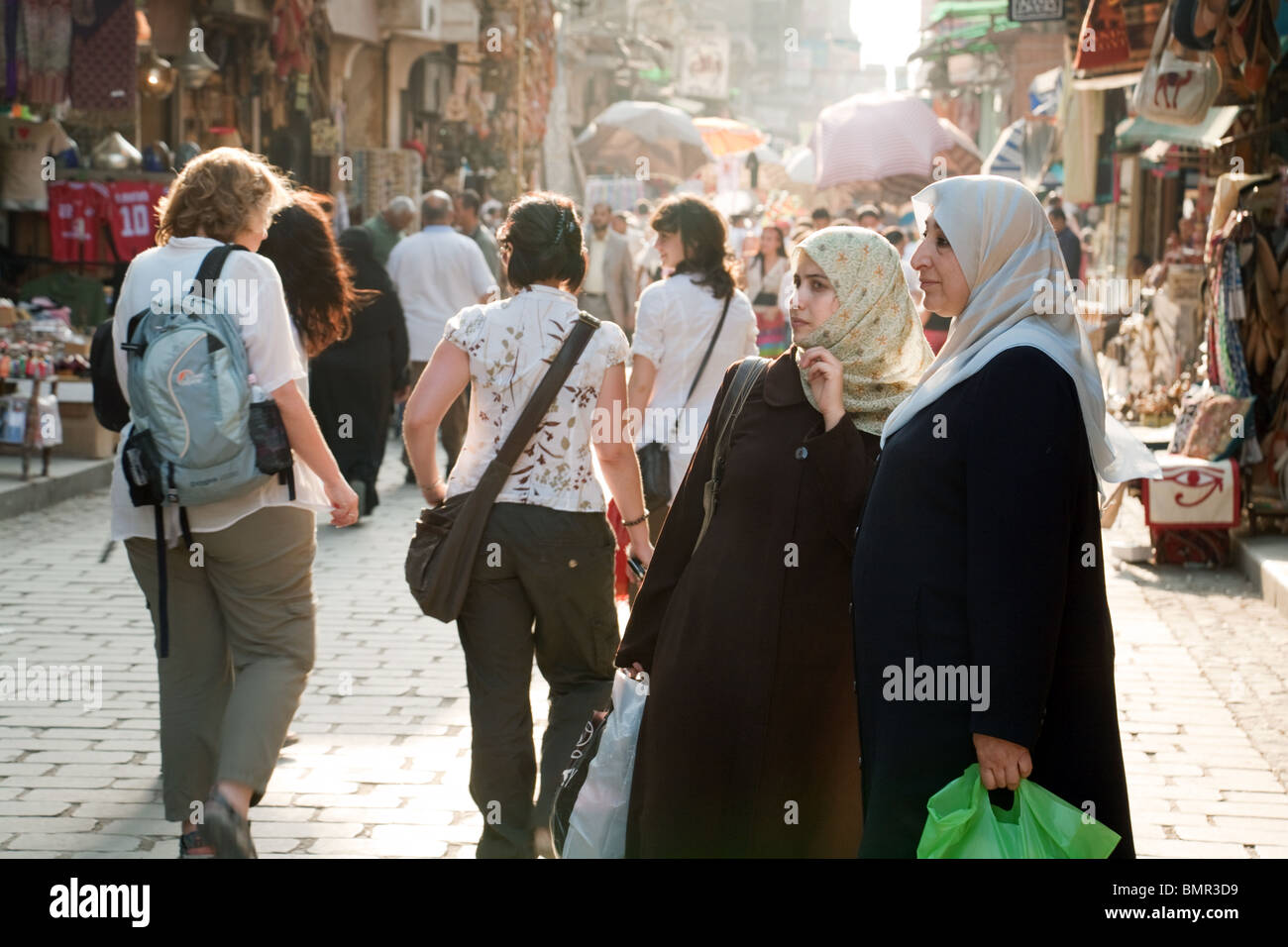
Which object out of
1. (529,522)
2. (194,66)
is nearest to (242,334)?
(529,522)

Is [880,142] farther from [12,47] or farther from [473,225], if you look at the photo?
[12,47]

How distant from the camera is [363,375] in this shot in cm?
1058

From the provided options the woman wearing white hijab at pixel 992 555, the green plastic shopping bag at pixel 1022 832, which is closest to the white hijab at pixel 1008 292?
the woman wearing white hijab at pixel 992 555

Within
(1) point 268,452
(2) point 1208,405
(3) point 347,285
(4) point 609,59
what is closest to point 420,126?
(2) point 1208,405

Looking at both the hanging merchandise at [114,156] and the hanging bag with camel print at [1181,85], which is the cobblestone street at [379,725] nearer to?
the hanging bag with camel print at [1181,85]

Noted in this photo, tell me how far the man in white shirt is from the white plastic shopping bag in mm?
8470

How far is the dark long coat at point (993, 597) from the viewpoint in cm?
312

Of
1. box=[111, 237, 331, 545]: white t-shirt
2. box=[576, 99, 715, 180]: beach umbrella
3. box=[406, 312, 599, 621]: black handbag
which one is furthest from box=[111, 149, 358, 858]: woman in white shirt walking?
box=[576, 99, 715, 180]: beach umbrella

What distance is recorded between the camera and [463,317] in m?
4.73

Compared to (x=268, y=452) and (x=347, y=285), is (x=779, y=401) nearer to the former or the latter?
(x=268, y=452)

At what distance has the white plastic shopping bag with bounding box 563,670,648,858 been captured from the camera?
3.87 metres

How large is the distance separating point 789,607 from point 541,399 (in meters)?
1.20

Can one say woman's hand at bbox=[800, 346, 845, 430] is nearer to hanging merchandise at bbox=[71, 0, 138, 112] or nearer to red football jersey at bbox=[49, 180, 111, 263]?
hanging merchandise at bbox=[71, 0, 138, 112]

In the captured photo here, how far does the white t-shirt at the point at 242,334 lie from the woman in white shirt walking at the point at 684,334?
2425mm
